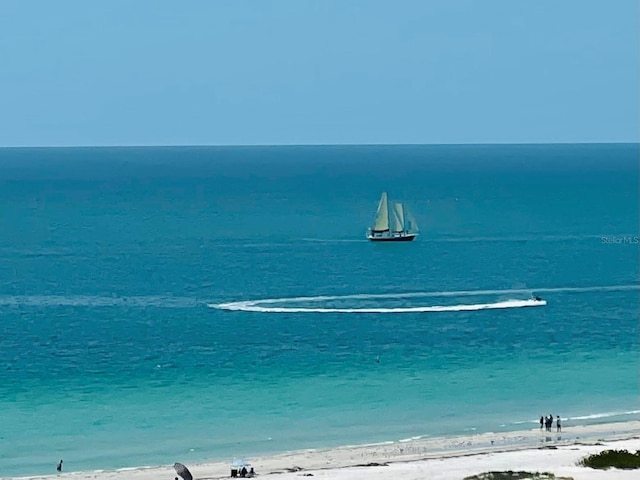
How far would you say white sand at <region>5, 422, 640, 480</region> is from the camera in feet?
152

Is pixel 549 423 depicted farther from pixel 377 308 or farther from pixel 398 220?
pixel 398 220

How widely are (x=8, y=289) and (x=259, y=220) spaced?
6775 centimetres

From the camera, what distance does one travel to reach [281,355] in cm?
7275

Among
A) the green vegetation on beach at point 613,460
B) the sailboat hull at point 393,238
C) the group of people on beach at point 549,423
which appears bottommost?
the green vegetation on beach at point 613,460

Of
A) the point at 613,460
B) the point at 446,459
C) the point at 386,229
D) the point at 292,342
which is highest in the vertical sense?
the point at 386,229

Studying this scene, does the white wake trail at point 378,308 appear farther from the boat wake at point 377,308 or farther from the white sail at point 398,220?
the white sail at point 398,220

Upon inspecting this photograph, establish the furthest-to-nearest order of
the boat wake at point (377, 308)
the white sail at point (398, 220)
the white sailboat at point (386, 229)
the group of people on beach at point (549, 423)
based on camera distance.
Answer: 1. the white sail at point (398, 220)
2. the white sailboat at point (386, 229)
3. the boat wake at point (377, 308)
4. the group of people on beach at point (549, 423)

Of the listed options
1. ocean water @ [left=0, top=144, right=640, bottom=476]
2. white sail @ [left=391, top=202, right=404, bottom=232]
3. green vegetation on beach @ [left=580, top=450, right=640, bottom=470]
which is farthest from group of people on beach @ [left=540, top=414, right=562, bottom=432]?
white sail @ [left=391, top=202, right=404, bottom=232]

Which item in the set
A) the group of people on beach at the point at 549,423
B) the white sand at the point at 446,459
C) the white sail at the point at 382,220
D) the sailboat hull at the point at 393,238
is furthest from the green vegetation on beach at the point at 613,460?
the white sail at the point at 382,220

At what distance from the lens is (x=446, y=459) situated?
4912 centimetres

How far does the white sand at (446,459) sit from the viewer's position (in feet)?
152

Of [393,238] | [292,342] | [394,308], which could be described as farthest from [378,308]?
[393,238]

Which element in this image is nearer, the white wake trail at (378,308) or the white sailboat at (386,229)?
the white wake trail at (378,308)

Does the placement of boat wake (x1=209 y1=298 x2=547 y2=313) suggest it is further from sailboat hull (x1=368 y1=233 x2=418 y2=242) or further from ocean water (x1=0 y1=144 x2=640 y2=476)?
sailboat hull (x1=368 y1=233 x2=418 y2=242)
